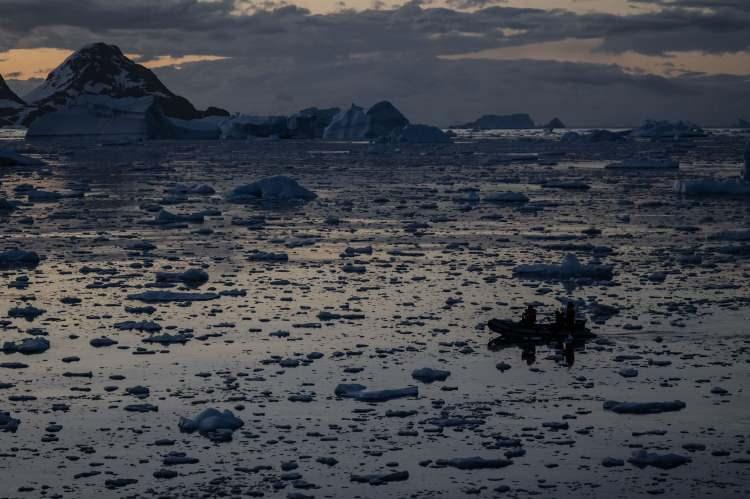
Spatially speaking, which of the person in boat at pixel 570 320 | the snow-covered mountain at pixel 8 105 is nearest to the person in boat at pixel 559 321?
the person in boat at pixel 570 320

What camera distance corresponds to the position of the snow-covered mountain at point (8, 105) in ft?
587

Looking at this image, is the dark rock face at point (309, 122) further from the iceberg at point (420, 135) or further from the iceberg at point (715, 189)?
the iceberg at point (715, 189)

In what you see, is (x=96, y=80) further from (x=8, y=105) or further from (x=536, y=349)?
(x=536, y=349)

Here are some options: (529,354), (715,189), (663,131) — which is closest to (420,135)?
(663,131)

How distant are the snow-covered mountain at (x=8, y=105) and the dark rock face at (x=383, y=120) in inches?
4014

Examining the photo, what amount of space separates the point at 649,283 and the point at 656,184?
83.6 ft

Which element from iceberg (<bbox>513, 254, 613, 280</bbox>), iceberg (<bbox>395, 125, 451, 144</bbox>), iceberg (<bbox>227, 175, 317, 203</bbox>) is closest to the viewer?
iceberg (<bbox>513, 254, 613, 280</bbox>)

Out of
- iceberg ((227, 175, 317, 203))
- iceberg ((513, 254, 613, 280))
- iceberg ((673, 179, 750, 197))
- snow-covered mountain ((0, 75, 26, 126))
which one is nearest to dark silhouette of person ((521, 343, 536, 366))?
iceberg ((513, 254, 613, 280))

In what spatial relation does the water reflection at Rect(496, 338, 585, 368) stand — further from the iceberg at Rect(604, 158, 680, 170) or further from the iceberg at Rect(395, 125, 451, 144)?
the iceberg at Rect(395, 125, 451, 144)

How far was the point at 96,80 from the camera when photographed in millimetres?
184000

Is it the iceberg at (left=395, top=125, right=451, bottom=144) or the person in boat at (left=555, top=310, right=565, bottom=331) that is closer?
the person in boat at (left=555, top=310, right=565, bottom=331)

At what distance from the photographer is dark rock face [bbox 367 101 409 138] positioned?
92812 millimetres

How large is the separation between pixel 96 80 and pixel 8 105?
15.5 meters

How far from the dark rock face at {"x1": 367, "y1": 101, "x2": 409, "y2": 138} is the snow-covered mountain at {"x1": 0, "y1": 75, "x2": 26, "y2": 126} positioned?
335ft
